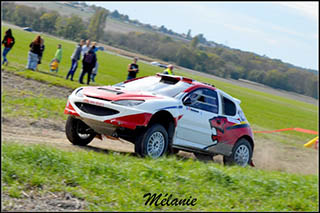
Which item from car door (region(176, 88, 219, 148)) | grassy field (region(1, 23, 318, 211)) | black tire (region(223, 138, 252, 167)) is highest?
car door (region(176, 88, 219, 148))

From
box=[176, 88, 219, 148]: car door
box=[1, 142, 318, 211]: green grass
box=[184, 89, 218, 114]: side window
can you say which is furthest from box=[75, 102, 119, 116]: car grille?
box=[184, 89, 218, 114]: side window

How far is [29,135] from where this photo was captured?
10.6 m

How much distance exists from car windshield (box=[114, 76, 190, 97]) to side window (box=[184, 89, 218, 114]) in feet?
0.81

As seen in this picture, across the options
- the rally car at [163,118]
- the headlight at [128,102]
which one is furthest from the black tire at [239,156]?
Result: the headlight at [128,102]

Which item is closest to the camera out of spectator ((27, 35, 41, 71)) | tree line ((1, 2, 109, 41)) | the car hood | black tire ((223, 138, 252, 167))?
the car hood

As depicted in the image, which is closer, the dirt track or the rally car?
the rally car

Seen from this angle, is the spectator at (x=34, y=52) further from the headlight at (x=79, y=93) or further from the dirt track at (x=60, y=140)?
the headlight at (x=79, y=93)

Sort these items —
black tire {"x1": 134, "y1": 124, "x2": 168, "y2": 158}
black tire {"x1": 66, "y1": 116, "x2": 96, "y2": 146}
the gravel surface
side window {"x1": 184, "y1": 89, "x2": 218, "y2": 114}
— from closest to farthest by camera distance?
the gravel surface
black tire {"x1": 134, "y1": 124, "x2": 168, "y2": 158}
black tire {"x1": 66, "y1": 116, "x2": 96, "y2": 146}
side window {"x1": 184, "y1": 89, "x2": 218, "y2": 114}

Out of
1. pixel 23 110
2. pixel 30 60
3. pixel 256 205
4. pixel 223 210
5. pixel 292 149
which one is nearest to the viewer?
pixel 223 210

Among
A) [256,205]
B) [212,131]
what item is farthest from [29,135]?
[256,205]

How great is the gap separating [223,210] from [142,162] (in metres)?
2.06

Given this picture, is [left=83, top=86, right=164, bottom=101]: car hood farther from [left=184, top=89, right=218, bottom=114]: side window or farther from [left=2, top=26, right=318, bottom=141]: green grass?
[left=2, top=26, right=318, bottom=141]: green grass

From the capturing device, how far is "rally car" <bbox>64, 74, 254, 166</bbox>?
9.16 metres

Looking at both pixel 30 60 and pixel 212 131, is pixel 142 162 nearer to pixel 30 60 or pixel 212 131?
pixel 212 131
